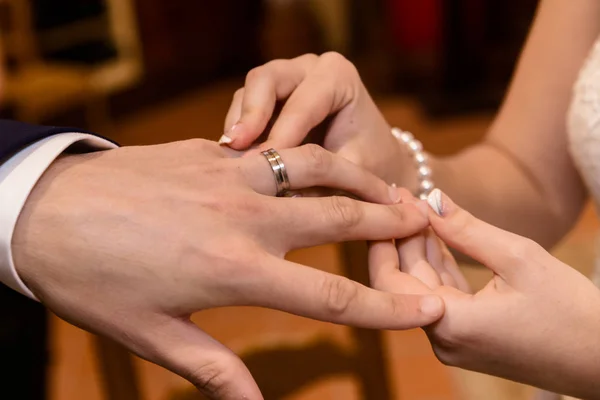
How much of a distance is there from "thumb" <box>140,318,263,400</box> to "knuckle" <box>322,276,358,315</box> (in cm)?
8

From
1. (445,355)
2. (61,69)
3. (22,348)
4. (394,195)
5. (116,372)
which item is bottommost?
(22,348)

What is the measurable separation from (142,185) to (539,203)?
0.56 meters

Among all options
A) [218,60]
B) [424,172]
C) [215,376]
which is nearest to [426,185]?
[424,172]

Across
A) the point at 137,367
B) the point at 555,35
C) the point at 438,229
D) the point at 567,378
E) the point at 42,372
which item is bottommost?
the point at 42,372

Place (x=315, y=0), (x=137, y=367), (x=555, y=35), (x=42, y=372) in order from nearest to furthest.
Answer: (x=137, y=367)
(x=555, y=35)
(x=42, y=372)
(x=315, y=0)

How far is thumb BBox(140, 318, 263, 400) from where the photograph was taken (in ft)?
1.68

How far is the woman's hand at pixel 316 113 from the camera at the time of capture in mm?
623

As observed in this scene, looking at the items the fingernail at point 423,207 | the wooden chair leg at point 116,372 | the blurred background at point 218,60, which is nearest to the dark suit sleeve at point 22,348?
the blurred background at point 218,60

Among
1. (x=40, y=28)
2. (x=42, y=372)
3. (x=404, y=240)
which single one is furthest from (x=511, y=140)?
(x=40, y=28)

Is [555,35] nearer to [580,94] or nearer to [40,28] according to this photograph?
[580,94]

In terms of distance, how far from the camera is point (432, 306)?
0.53 metres

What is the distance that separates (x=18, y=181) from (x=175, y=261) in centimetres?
14

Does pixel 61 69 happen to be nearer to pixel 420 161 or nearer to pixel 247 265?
pixel 420 161

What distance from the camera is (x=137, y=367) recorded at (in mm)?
754
